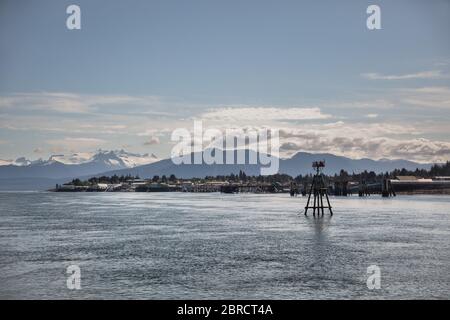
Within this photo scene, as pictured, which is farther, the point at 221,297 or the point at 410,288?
the point at 410,288

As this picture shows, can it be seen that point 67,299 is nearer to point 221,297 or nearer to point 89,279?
point 89,279

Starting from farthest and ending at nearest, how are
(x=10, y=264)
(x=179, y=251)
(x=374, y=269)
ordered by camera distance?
(x=179, y=251)
(x=10, y=264)
(x=374, y=269)

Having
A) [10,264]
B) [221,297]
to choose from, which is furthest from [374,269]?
[10,264]

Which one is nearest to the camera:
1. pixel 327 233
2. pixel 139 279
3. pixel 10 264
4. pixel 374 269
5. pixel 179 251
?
pixel 139 279

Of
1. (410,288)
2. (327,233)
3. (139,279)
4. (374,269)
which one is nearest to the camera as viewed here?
(410,288)

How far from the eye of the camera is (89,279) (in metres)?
49.3

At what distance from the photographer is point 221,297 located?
42.3 m

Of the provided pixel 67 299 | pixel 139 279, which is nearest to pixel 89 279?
pixel 139 279

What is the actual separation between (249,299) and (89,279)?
613 inches
